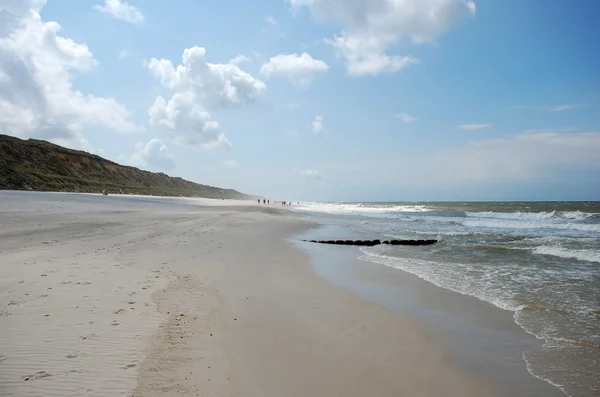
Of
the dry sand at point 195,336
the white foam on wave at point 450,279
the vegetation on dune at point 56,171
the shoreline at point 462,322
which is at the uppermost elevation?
the vegetation on dune at point 56,171

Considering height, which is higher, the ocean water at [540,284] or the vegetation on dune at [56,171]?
the vegetation on dune at [56,171]

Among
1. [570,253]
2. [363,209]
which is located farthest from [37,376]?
[363,209]

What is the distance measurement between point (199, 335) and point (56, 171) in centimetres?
6596

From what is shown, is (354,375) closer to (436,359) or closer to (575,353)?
(436,359)

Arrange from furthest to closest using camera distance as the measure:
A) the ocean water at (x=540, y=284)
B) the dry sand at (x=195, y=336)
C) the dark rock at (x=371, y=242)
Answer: the dark rock at (x=371, y=242) → the ocean water at (x=540, y=284) → the dry sand at (x=195, y=336)

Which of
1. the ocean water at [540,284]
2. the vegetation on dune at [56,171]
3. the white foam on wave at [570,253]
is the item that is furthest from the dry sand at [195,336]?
the vegetation on dune at [56,171]

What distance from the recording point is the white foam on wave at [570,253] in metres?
14.3

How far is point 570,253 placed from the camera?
15164 mm

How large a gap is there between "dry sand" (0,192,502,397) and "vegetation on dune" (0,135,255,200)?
47.2 meters

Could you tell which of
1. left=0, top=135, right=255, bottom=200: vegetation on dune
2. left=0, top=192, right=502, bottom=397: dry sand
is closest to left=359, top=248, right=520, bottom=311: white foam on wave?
left=0, top=192, right=502, bottom=397: dry sand

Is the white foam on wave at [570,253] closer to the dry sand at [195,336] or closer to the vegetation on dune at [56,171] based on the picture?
the dry sand at [195,336]

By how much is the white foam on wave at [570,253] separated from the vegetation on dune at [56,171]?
186 feet

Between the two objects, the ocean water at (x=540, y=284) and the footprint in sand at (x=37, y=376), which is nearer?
the footprint in sand at (x=37, y=376)

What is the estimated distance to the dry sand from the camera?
12.8ft
